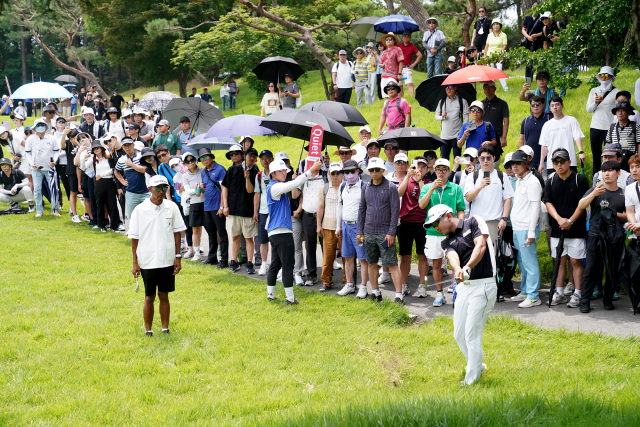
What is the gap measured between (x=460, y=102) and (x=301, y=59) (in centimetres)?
2427

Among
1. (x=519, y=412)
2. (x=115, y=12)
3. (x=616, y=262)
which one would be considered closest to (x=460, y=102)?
(x=616, y=262)

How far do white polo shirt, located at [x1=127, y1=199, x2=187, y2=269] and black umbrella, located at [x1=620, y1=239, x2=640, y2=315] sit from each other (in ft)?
19.8

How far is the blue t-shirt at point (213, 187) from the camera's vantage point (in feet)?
38.0

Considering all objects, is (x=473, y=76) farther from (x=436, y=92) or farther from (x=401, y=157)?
(x=401, y=157)

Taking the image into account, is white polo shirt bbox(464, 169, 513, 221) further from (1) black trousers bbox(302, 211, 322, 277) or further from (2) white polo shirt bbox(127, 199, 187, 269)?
(2) white polo shirt bbox(127, 199, 187, 269)

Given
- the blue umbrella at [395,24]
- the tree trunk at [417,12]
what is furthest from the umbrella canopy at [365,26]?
the blue umbrella at [395,24]

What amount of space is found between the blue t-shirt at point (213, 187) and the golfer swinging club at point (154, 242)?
3876 mm

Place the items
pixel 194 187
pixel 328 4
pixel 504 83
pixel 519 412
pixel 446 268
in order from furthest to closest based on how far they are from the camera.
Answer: pixel 328 4 → pixel 504 83 → pixel 194 187 → pixel 446 268 → pixel 519 412

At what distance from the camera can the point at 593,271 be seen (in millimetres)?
8398

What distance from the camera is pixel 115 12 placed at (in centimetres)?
4128

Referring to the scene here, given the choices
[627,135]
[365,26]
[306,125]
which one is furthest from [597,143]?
[365,26]

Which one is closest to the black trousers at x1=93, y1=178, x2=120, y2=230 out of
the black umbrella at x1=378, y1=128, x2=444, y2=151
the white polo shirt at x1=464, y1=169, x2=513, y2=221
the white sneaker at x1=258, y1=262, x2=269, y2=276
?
the white sneaker at x1=258, y1=262, x2=269, y2=276

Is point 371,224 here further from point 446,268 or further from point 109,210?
point 109,210

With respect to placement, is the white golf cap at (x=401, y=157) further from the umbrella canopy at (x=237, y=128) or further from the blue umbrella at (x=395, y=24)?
the blue umbrella at (x=395, y=24)
